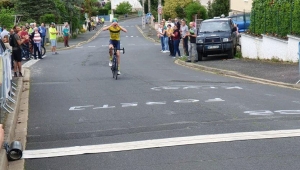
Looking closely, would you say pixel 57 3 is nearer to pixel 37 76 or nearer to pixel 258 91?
pixel 37 76

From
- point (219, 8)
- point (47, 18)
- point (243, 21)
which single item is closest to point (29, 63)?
point (243, 21)

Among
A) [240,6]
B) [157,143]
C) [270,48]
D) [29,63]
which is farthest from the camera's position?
[240,6]

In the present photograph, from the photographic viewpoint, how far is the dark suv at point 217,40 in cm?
2817

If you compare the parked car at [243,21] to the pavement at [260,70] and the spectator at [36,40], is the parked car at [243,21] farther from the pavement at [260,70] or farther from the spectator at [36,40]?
the spectator at [36,40]

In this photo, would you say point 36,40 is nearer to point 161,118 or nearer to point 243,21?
point 243,21

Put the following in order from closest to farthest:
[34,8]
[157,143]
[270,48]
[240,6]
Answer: [157,143], [270,48], [240,6], [34,8]

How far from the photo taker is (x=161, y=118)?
37.6 feet

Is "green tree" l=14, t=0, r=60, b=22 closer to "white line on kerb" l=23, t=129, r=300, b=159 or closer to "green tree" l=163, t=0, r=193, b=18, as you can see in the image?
"green tree" l=163, t=0, r=193, b=18

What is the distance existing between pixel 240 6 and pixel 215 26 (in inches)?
906

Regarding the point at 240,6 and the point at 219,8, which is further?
the point at 219,8

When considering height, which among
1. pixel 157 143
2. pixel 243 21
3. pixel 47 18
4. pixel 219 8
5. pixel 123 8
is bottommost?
pixel 157 143

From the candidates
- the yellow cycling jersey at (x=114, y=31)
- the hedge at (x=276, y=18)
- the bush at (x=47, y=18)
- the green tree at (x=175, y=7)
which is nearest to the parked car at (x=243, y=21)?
the hedge at (x=276, y=18)

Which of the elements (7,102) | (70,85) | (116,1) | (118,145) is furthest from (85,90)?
(116,1)

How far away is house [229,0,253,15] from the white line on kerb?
134 feet
